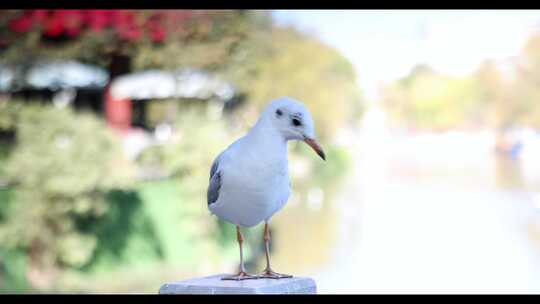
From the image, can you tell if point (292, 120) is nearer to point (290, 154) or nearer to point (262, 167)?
point (262, 167)

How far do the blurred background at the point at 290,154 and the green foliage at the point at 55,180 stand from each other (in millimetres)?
26

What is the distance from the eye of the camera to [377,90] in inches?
311

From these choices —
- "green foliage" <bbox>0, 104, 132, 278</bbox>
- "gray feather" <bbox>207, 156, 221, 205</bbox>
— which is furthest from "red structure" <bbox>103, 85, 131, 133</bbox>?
"gray feather" <bbox>207, 156, 221, 205</bbox>

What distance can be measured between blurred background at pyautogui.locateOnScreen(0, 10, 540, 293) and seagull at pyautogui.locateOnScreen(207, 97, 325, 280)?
5.43 metres

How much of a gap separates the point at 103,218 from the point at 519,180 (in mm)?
3471

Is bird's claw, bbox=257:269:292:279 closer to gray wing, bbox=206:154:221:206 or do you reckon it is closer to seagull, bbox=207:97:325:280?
seagull, bbox=207:97:325:280

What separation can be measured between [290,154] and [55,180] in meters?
1.96

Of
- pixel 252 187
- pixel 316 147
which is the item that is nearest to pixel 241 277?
pixel 252 187

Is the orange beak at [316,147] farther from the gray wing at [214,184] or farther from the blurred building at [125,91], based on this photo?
the blurred building at [125,91]

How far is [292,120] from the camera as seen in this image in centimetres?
193

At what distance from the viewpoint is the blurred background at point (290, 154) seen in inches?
305
